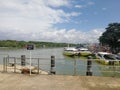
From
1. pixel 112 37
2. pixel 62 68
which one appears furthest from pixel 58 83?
pixel 112 37

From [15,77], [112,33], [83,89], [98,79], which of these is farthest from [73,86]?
[112,33]

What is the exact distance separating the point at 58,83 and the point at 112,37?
5353 cm

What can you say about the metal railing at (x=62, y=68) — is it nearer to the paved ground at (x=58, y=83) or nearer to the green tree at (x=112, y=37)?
the paved ground at (x=58, y=83)

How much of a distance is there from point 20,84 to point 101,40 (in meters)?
58.9

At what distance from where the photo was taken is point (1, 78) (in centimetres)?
1416

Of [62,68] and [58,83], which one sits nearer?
[58,83]

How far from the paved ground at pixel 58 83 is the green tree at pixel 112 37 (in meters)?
51.5

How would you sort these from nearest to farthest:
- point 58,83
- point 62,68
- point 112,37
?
point 58,83 → point 62,68 → point 112,37

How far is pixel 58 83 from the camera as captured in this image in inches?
500

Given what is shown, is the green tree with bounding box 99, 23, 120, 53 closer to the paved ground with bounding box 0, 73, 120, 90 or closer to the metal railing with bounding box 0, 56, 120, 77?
the metal railing with bounding box 0, 56, 120, 77

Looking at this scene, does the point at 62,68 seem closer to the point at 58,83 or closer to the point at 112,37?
the point at 58,83

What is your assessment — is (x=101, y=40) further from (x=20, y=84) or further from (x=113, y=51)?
(x=20, y=84)

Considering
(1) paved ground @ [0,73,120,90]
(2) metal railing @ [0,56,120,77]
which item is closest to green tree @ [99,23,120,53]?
(2) metal railing @ [0,56,120,77]

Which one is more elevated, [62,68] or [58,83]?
[58,83]
